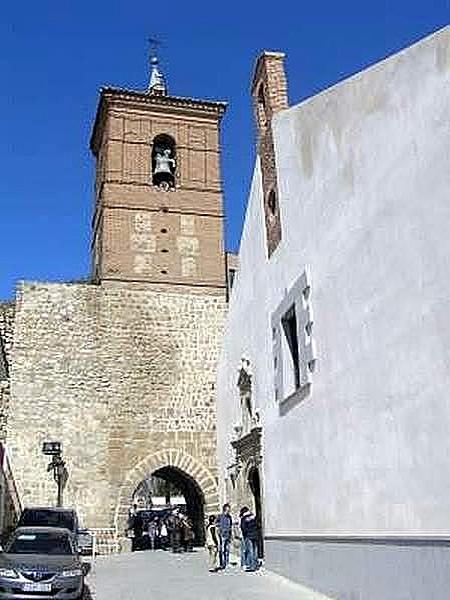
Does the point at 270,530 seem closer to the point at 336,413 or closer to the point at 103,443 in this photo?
the point at 336,413

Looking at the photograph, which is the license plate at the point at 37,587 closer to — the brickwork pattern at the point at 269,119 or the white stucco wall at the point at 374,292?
the white stucco wall at the point at 374,292

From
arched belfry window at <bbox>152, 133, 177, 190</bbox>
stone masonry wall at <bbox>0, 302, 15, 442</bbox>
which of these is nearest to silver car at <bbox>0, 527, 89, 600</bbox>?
stone masonry wall at <bbox>0, 302, 15, 442</bbox>

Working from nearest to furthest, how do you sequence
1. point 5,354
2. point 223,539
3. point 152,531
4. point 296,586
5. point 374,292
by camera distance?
point 374,292
point 296,586
point 223,539
point 5,354
point 152,531

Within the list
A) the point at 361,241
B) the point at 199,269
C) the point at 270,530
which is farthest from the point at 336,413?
the point at 199,269

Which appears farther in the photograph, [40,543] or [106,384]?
[106,384]

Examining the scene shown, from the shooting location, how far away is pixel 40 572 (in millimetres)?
8844

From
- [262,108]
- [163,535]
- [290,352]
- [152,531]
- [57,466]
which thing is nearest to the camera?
[290,352]

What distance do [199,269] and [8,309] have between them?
532cm

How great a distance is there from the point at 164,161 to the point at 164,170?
1.07 ft

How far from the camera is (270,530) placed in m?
12.4

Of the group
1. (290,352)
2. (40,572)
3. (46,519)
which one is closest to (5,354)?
(46,519)

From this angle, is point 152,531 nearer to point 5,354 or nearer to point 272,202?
point 5,354

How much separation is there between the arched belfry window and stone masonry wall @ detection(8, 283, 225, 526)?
3.57 metres

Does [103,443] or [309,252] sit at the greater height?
[309,252]
